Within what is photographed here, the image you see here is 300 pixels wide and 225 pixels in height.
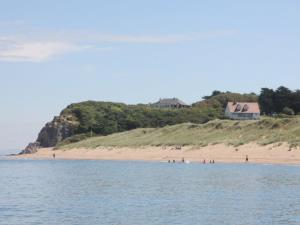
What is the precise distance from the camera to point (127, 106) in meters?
186

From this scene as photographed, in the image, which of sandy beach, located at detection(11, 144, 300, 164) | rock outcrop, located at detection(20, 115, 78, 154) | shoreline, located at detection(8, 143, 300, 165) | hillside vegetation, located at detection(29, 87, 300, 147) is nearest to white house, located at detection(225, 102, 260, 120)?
hillside vegetation, located at detection(29, 87, 300, 147)

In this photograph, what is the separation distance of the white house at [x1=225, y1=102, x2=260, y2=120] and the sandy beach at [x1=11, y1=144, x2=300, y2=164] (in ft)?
151

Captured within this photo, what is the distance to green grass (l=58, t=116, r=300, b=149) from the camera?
10325 cm

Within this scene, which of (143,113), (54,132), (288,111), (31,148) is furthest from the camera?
(31,148)

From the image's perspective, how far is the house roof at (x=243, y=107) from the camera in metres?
167

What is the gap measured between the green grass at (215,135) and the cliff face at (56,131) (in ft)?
68.7

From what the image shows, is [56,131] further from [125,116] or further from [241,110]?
[241,110]

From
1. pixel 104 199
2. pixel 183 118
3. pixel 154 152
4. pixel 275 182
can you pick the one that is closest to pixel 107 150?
pixel 154 152

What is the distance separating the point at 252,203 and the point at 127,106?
475 ft

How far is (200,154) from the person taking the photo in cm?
10669

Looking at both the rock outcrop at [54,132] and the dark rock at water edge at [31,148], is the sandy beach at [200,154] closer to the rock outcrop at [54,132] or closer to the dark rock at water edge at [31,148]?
the rock outcrop at [54,132]

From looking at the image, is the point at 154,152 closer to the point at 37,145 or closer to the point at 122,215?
the point at 37,145

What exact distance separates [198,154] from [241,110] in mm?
64173

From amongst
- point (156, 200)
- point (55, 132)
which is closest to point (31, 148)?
point (55, 132)
